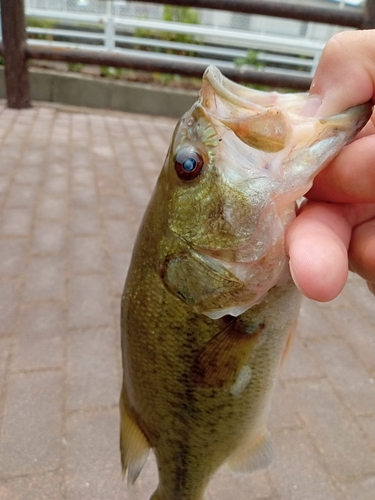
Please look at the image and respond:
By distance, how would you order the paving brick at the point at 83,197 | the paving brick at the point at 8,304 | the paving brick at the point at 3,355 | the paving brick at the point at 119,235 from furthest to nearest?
the paving brick at the point at 83,197
the paving brick at the point at 119,235
the paving brick at the point at 8,304
the paving brick at the point at 3,355

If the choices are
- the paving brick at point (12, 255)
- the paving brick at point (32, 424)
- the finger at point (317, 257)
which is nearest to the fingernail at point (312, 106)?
the finger at point (317, 257)

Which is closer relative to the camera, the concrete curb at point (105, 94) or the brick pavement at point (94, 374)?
the brick pavement at point (94, 374)

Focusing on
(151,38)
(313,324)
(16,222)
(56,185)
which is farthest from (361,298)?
(151,38)

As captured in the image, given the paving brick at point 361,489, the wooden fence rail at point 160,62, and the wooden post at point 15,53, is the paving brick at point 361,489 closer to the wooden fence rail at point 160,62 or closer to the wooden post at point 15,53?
the wooden fence rail at point 160,62

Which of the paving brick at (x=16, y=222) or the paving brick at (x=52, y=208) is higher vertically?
the paving brick at (x=16, y=222)

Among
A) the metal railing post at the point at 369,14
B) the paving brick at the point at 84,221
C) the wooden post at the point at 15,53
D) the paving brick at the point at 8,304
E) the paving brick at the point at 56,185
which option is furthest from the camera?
the wooden post at the point at 15,53

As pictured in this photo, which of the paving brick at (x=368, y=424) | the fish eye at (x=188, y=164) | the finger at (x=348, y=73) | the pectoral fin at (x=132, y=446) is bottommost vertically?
the paving brick at (x=368, y=424)

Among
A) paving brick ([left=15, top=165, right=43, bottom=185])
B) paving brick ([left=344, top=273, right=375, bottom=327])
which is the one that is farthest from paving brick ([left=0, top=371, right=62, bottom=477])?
paving brick ([left=15, top=165, right=43, bottom=185])
